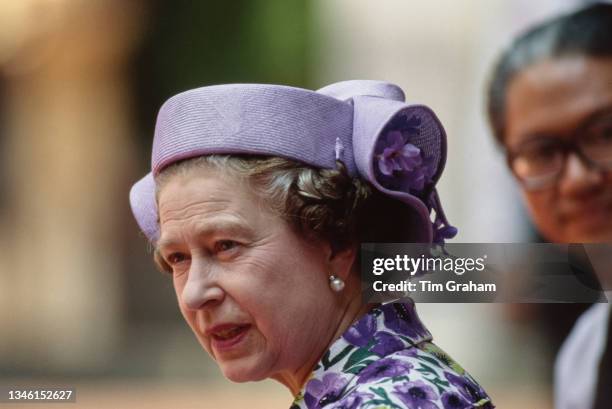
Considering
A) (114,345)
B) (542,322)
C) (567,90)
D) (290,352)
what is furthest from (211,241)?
(114,345)

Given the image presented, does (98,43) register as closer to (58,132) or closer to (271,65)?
(58,132)

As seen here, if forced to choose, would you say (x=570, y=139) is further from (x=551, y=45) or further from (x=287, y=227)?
(x=287, y=227)

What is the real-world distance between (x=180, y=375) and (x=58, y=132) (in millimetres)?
1025

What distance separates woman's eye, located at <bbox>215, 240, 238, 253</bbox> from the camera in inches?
63.7

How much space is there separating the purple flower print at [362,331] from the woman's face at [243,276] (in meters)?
0.04

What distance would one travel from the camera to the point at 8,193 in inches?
159

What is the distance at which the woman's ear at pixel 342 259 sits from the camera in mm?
1670

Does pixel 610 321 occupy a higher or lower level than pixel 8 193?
lower

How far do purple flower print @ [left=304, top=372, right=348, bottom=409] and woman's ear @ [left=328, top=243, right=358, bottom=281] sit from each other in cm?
17

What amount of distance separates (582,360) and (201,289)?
1631 millimetres

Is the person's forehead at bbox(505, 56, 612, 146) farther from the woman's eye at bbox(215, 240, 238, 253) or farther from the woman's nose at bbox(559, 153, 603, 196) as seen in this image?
the woman's eye at bbox(215, 240, 238, 253)

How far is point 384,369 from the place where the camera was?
4.99 ft

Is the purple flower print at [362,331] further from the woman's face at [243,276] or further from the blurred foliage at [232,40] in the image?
the blurred foliage at [232,40]

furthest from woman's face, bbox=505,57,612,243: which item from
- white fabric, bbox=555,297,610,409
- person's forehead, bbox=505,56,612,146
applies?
white fabric, bbox=555,297,610,409
